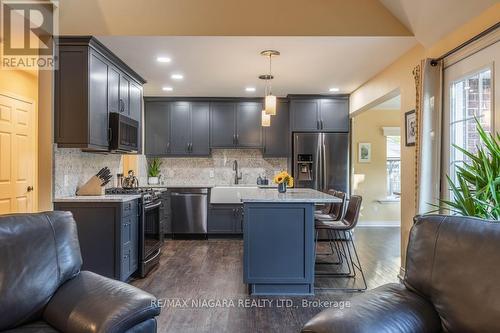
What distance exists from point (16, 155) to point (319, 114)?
447cm

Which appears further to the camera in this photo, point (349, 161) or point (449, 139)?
point (349, 161)

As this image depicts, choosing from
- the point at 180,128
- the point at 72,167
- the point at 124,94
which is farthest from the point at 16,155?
the point at 180,128

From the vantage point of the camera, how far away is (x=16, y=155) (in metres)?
4.46

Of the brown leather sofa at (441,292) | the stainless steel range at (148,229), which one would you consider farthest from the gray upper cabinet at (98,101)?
the brown leather sofa at (441,292)

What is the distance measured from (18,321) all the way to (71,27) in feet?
9.01

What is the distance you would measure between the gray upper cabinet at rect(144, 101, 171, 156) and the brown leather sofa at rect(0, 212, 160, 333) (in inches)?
178

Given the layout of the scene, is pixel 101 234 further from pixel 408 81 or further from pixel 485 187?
pixel 408 81

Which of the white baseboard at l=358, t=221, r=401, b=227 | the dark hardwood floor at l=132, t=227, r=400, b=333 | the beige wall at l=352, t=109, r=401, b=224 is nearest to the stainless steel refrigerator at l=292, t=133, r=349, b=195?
the dark hardwood floor at l=132, t=227, r=400, b=333

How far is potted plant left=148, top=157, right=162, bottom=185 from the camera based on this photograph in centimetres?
647

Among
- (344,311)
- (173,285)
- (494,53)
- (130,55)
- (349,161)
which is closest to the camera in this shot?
(344,311)

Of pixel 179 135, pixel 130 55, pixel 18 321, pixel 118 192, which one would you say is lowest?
pixel 18 321

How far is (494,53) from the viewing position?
2490mm

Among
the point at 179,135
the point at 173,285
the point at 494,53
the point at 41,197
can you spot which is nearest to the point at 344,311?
the point at 494,53

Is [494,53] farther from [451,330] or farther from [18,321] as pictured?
[18,321]
